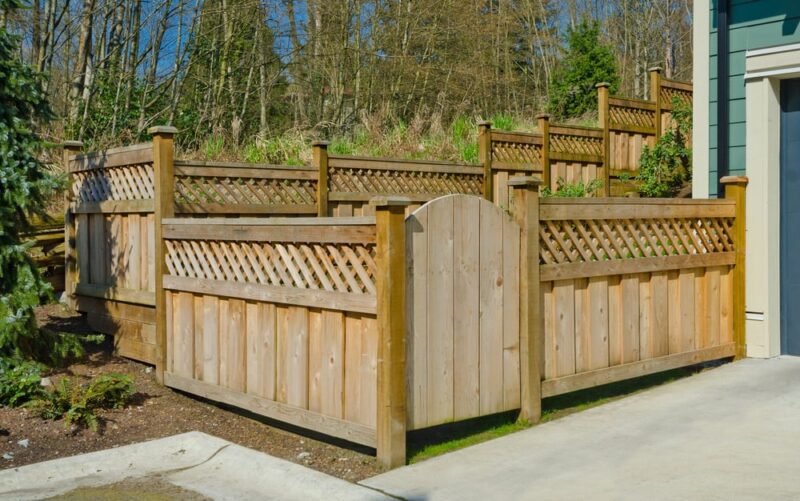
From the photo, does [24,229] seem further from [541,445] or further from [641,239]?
[641,239]

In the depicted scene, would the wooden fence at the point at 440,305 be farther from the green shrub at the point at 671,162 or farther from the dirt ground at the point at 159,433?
the green shrub at the point at 671,162

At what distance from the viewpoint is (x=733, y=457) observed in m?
4.59

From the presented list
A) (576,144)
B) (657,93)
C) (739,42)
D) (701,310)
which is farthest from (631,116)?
(701,310)

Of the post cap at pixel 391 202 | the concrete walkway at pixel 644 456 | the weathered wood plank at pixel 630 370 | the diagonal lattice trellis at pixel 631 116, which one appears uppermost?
the diagonal lattice trellis at pixel 631 116

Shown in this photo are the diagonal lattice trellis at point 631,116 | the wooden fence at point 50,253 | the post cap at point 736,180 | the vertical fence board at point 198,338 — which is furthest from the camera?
the diagonal lattice trellis at point 631,116

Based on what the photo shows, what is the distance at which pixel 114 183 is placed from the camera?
778cm

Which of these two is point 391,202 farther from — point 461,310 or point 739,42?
point 739,42

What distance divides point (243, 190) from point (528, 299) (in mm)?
4573

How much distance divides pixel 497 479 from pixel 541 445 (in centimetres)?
68

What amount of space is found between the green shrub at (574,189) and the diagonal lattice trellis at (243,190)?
4.45 metres

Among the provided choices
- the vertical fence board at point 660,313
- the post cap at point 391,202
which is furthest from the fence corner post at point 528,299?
the vertical fence board at point 660,313

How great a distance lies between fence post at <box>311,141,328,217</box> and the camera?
10125 mm

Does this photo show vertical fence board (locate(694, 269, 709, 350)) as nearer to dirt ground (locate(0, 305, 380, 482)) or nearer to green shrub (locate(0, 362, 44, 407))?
dirt ground (locate(0, 305, 380, 482))

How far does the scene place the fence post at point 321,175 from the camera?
10.1m
